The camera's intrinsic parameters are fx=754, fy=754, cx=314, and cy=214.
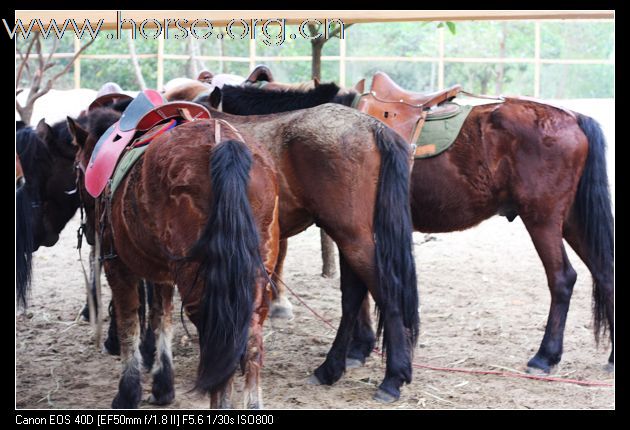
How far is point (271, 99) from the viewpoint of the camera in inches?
210

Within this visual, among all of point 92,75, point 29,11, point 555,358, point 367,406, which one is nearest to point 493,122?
point 555,358

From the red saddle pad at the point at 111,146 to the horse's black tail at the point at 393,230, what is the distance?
54.3 inches

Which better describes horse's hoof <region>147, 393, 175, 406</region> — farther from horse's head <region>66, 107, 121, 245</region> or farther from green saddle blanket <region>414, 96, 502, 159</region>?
green saddle blanket <region>414, 96, 502, 159</region>

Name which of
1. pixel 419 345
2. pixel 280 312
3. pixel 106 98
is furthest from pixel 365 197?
pixel 280 312

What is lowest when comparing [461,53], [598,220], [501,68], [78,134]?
[598,220]

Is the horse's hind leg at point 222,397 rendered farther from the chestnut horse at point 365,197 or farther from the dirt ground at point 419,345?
the chestnut horse at point 365,197

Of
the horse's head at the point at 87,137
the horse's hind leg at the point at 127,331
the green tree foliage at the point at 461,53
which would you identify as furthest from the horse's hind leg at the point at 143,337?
the green tree foliage at the point at 461,53

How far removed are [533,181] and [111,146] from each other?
287 cm

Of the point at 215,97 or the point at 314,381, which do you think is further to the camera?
the point at 215,97

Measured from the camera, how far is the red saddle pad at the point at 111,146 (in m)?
4.01

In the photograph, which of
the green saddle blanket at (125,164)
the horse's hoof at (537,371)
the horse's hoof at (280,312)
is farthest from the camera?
the horse's hoof at (280,312)

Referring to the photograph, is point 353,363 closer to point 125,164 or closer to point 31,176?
point 125,164

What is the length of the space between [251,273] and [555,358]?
284 centimetres

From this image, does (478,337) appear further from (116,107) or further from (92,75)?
(92,75)
